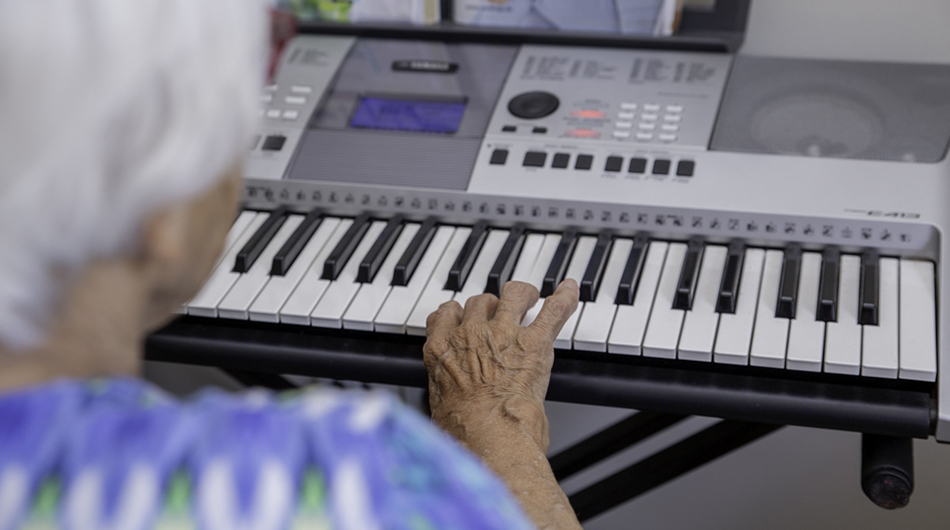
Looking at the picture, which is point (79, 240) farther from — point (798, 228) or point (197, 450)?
point (798, 228)

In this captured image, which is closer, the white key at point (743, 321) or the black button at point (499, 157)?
the white key at point (743, 321)

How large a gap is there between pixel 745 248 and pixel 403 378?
0.53m

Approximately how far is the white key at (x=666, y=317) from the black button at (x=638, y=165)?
0.13m

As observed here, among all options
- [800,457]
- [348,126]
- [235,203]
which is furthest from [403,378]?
[800,457]

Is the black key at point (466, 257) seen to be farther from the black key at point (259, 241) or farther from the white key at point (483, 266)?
the black key at point (259, 241)

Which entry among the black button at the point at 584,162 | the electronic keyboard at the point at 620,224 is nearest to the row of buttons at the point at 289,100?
the electronic keyboard at the point at 620,224

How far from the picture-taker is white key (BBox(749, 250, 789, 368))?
1110 mm

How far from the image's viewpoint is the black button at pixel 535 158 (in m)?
1.42

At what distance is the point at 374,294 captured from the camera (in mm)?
1297

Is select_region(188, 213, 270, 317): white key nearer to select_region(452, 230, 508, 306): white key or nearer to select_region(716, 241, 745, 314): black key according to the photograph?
select_region(452, 230, 508, 306): white key

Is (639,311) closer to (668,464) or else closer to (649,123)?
(649,123)

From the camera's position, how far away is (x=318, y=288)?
1320 millimetres

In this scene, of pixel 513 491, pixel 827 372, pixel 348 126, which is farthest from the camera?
pixel 348 126

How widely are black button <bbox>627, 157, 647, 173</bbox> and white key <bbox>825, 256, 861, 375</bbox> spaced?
1.02 ft
